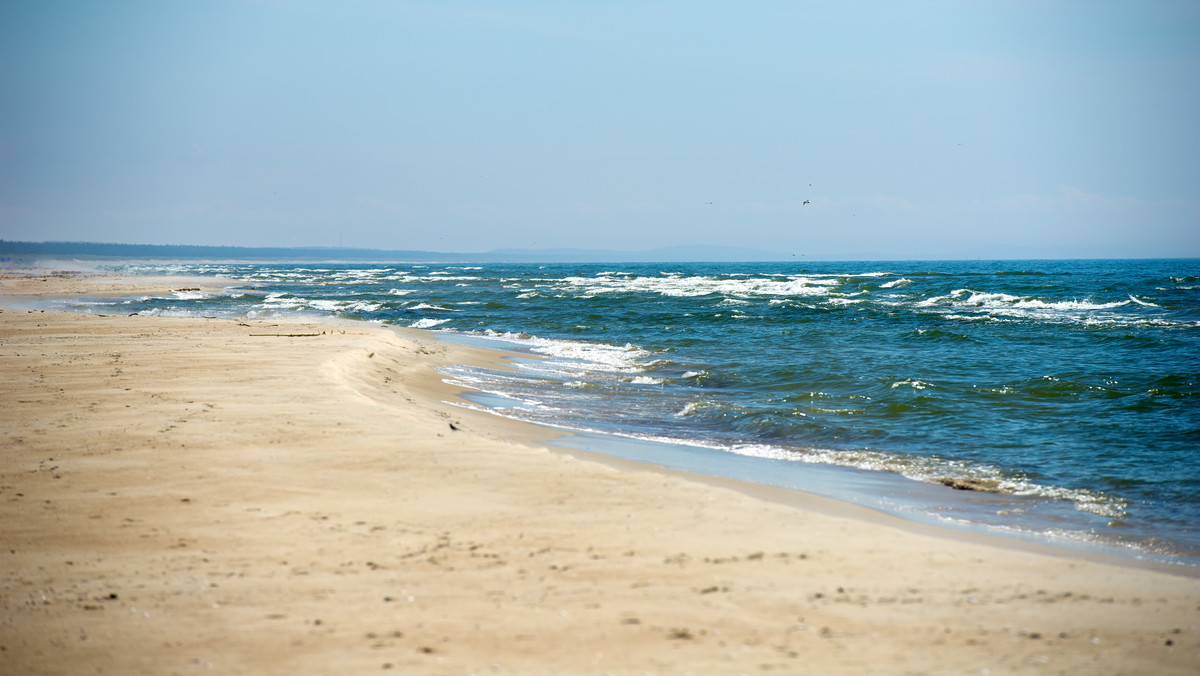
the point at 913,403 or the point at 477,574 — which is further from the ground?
the point at 477,574

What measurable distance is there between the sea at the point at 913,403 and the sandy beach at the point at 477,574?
126cm

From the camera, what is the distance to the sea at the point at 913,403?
281 inches

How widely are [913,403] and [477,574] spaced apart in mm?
9460


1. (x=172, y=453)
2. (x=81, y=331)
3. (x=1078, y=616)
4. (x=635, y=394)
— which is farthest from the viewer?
(x=81, y=331)

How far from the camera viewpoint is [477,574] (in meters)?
4.11

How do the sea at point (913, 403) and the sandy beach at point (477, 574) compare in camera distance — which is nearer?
the sandy beach at point (477, 574)

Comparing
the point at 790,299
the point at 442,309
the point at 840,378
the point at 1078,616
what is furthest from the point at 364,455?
the point at 790,299

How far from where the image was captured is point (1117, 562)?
5383mm

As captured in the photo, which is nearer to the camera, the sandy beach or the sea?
the sandy beach

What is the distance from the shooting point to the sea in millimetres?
7125

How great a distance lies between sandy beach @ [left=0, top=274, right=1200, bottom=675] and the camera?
329cm

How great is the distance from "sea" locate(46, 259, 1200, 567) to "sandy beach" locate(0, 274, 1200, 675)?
1.26 meters

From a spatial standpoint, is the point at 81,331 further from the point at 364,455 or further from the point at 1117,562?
the point at 1117,562

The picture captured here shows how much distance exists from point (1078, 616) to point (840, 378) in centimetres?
1050
